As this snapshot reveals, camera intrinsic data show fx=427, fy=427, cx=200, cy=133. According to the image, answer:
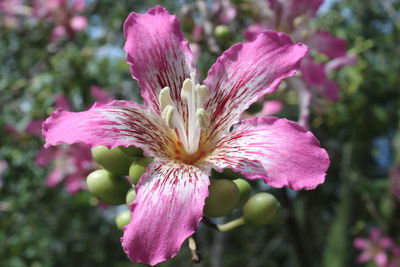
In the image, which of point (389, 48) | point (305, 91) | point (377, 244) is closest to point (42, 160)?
point (305, 91)

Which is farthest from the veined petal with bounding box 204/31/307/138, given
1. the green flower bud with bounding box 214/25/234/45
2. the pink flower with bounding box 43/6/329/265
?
the green flower bud with bounding box 214/25/234/45

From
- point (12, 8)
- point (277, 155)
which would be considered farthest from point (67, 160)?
point (277, 155)

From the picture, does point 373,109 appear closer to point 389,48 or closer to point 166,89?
point 389,48

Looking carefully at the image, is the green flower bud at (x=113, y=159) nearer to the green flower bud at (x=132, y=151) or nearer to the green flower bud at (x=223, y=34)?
the green flower bud at (x=132, y=151)

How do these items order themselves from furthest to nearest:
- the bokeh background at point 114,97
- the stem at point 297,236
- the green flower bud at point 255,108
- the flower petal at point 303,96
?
the stem at point 297,236
the bokeh background at point 114,97
the green flower bud at point 255,108
the flower petal at point 303,96

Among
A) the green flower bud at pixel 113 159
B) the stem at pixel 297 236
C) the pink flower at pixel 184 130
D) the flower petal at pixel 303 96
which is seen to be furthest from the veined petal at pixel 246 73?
the stem at pixel 297 236

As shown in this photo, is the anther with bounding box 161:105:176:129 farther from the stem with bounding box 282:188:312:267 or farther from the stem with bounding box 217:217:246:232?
the stem with bounding box 282:188:312:267
